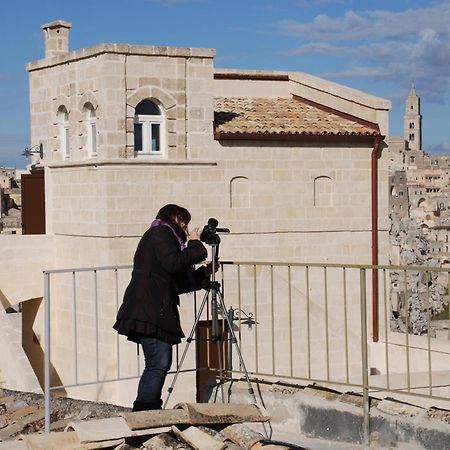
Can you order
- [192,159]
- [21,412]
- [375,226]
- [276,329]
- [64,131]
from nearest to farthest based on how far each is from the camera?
[21,412], [276,329], [192,159], [64,131], [375,226]

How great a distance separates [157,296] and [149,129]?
1093 cm

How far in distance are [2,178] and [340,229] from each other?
110110 mm

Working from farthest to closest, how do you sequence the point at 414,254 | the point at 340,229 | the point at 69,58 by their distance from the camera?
the point at 414,254
the point at 340,229
the point at 69,58

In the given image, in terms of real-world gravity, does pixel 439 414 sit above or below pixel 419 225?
above

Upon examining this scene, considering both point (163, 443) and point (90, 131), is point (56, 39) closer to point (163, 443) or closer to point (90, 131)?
point (90, 131)

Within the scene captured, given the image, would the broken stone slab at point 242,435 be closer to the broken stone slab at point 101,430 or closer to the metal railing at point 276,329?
the broken stone slab at point 101,430

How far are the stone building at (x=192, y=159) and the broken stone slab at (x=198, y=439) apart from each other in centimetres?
1048

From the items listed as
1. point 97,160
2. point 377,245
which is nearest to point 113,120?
point 97,160

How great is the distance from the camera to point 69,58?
744 inches

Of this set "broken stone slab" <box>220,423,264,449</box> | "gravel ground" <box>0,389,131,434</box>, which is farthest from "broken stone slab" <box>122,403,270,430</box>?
"gravel ground" <box>0,389,131,434</box>

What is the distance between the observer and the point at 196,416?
720cm

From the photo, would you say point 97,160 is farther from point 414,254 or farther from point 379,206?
point 414,254

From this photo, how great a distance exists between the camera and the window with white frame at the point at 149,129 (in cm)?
1822

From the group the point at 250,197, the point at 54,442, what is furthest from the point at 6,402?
the point at 250,197
